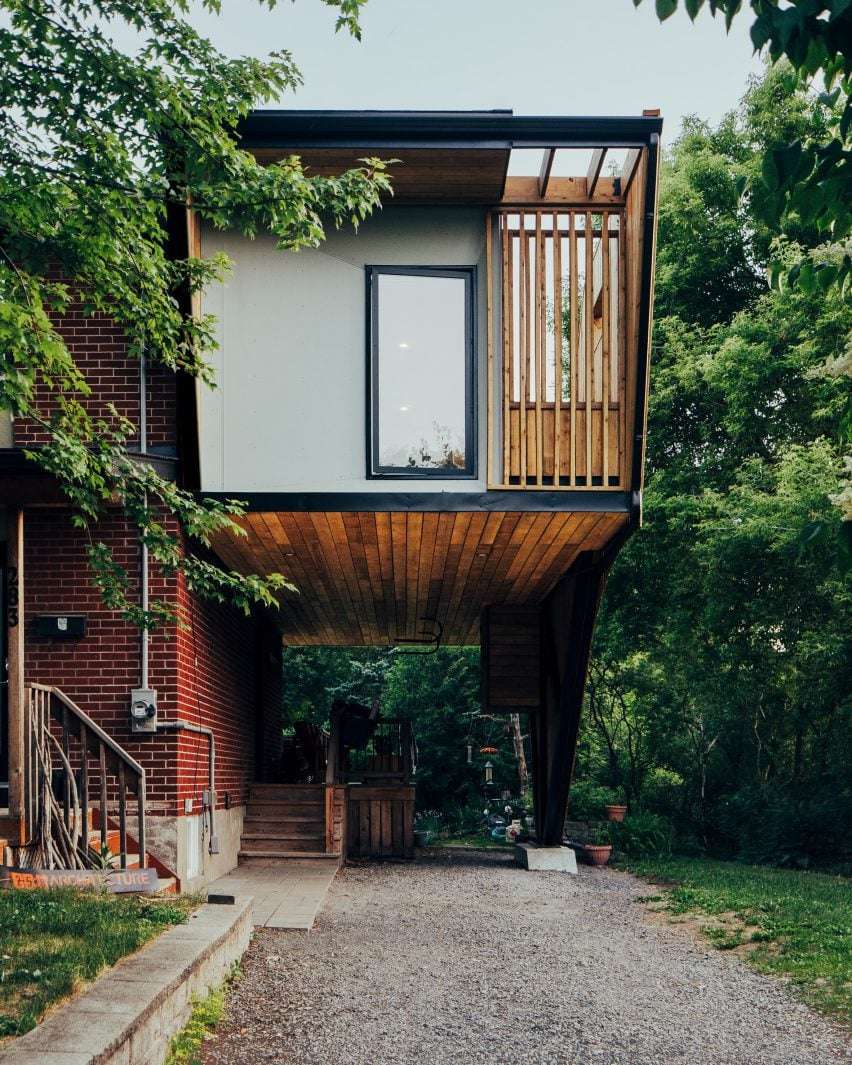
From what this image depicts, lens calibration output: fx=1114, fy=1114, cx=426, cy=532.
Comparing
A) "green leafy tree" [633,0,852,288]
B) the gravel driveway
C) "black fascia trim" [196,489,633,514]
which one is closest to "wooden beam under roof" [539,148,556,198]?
"black fascia trim" [196,489,633,514]

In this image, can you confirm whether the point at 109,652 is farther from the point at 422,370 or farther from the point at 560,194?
the point at 560,194

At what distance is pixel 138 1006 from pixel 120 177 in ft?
17.2

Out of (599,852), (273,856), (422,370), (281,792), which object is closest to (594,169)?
(422,370)

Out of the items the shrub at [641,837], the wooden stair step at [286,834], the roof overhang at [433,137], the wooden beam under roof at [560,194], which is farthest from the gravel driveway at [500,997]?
the shrub at [641,837]

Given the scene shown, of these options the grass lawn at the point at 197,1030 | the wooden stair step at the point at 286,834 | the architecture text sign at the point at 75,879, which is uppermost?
the architecture text sign at the point at 75,879

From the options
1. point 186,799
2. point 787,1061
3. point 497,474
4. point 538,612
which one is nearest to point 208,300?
point 497,474

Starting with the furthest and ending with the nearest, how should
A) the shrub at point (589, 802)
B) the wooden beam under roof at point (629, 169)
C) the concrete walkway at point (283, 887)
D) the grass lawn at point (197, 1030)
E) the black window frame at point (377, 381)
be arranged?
1. the shrub at point (589, 802)
2. the black window frame at point (377, 381)
3. the wooden beam under roof at point (629, 169)
4. the concrete walkway at point (283, 887)
5. the grass lawn at point (197, 1030)

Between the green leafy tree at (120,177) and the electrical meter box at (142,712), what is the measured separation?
143cm

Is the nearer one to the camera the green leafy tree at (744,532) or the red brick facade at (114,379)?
the red brick facade at (114,379)

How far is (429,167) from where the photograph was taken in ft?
30.2

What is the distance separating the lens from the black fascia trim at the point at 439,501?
9.59 m

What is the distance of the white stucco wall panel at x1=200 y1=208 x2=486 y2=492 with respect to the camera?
9.66 m

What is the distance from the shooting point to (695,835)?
20.7m

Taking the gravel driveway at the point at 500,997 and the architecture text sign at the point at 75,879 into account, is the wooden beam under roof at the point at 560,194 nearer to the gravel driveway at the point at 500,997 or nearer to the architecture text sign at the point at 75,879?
the gravel driveway at the point at 500,997
